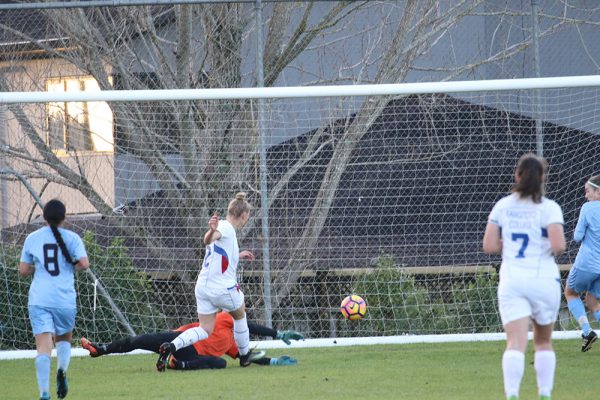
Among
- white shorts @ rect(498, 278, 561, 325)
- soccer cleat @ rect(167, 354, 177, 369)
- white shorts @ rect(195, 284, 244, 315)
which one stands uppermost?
white shorts @ rect(498, 278, 561, 325)

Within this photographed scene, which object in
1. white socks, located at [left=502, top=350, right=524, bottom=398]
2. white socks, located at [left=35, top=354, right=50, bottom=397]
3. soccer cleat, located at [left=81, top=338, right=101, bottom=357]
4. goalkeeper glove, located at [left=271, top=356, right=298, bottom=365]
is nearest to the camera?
white socks, located at [left=502, top=350, right=524, bottom=398]

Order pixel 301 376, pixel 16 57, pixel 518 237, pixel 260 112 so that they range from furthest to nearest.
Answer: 1. pixel 16 57
2. pixel 260 112
3. pixel 301 376
4. pixel 518 237

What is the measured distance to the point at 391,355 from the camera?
10492 mm

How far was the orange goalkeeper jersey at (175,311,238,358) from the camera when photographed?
9.95m

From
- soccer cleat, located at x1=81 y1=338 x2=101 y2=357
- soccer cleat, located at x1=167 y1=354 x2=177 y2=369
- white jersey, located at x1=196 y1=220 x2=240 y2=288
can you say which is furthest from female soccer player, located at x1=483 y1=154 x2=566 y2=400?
→ soccer cleat, located at x1=81 y1=338 x2=101 y2=357

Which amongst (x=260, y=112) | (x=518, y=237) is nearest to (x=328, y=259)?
(x=260, y=112)

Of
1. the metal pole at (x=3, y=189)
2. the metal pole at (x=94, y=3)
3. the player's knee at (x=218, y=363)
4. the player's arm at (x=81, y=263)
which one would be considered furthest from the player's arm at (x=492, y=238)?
the metal pole at (x=3, y=189)

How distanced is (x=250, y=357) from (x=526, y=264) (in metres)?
4.13

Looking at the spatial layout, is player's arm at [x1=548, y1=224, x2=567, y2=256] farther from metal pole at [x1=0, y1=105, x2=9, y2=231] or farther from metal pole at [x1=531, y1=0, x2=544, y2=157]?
metal pole at [x1=0, y1=105, x2=9, y2=231]

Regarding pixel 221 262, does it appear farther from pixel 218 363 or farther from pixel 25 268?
pixel 25 268

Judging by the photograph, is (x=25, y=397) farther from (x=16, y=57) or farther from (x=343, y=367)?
(x=16, y=57)

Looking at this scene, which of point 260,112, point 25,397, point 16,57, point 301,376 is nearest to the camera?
point 25,397

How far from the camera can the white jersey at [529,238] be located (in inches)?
249

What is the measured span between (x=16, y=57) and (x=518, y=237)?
890cm
